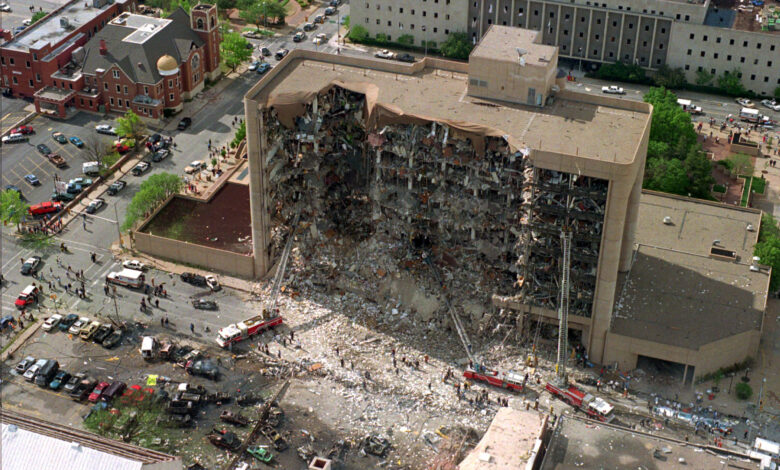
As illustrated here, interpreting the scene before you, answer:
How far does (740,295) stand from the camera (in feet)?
444

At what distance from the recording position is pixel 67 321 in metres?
138

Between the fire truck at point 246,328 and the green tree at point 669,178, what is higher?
the green tree at point 669,178

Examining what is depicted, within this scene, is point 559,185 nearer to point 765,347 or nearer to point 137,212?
point 765,347

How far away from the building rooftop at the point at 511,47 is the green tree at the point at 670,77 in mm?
63021

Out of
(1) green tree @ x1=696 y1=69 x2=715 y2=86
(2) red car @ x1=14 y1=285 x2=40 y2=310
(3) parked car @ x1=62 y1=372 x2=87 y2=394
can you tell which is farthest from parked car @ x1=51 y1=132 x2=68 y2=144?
(1) green tree @ x1=696 y1=69 x2=715 y2=86

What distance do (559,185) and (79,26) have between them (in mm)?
107305

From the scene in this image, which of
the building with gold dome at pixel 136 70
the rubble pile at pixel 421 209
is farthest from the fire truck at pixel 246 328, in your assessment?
the building with gold dome at pixel 136 70

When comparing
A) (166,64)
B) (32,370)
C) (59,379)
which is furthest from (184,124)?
(59,379)

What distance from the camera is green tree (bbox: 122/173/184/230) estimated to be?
506ft

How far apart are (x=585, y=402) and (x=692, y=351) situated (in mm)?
13601

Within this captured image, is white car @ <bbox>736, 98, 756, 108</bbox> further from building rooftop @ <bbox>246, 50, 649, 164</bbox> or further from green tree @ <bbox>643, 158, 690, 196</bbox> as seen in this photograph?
building rooftop @ <bbox>246, 50, 649, 164</bbox>

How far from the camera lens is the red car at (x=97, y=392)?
126 meters

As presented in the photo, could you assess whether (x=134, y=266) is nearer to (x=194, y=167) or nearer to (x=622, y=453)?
(x=194, y=167)

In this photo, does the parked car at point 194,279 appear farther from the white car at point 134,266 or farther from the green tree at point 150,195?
the green tree at point 150,195
